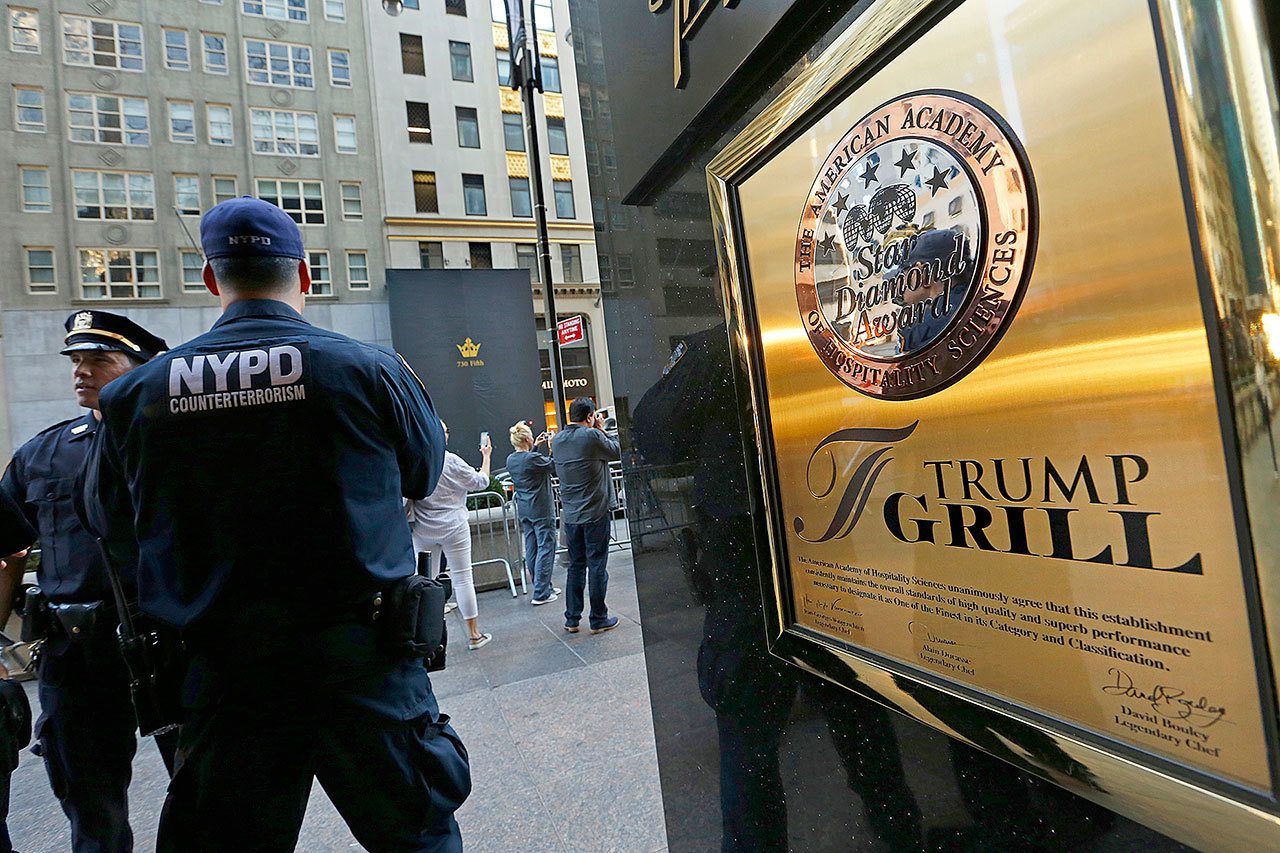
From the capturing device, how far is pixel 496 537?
847cm

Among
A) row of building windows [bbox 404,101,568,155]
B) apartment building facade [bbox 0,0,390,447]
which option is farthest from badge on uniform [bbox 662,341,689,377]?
row of building windows [bbox 404,101,568,155]

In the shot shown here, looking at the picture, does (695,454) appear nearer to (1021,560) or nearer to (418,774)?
(1021,560)

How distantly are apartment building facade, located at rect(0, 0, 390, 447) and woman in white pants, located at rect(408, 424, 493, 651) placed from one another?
67.2 ft

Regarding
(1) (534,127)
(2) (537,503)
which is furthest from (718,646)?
(1) (534,127)

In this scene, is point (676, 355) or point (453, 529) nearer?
point (676, 355)

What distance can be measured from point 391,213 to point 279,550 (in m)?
28.4

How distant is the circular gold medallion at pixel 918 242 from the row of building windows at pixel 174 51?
31040mm

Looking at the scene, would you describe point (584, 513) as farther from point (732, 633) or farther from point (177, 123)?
point (177, 123)

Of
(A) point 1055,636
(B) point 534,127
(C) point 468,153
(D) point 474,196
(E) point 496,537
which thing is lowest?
(E) point 496,537

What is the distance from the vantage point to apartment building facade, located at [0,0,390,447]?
22.2 meters

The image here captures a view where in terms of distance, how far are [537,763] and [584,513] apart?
2875mm

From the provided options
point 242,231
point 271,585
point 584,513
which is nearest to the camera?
point 271,585

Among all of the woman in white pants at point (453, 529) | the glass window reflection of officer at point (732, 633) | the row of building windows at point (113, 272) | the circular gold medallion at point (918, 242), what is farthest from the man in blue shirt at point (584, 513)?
Answer: the row of building windows at point (113, 272)
